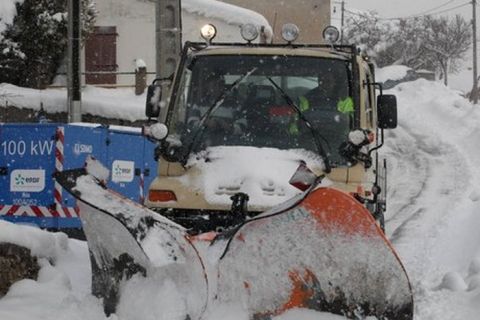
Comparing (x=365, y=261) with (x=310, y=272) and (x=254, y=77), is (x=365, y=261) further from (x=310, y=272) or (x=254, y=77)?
(x=254, y=77)

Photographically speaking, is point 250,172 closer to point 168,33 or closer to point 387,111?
point 387,111

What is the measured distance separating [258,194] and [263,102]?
3.26 ft

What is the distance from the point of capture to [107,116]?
19.5m

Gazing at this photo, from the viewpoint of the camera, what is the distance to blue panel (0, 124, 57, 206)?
980 centimetres

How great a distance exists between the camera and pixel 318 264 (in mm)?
4160

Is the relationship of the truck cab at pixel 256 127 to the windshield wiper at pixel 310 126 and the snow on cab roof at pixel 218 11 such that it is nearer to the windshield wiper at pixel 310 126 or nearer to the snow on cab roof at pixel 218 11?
the windshield wiper at pixel 310 126

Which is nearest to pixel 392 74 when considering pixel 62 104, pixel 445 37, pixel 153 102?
pixel 445 37

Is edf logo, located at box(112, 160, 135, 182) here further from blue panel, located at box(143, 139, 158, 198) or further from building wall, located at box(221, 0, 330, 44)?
building wall, located at box(221, 0, 330, 44)

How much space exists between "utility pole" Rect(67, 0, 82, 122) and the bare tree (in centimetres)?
4995

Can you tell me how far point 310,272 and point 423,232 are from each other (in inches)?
226

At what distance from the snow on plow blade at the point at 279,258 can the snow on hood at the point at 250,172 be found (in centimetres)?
73

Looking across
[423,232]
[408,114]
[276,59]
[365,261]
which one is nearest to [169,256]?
[365,261]

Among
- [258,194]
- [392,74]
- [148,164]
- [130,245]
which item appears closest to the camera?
[130,245]

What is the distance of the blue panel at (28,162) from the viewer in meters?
9.80
